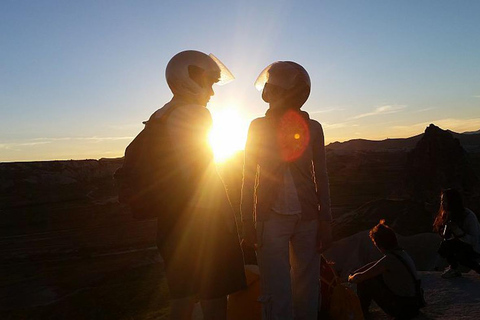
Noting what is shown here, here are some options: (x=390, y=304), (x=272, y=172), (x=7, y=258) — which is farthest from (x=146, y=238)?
(x=272, y=172)

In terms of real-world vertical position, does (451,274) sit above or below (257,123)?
below

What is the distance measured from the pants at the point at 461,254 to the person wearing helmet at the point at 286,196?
11.5 feet

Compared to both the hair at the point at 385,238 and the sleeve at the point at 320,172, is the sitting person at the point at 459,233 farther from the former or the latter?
the sleeve at the point at 320,172

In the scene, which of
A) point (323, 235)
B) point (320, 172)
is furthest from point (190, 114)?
point (323, 235)

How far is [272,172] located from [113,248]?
545 inches

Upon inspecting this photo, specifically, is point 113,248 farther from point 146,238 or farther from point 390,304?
point 390,304

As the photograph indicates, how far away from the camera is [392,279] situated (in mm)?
4328

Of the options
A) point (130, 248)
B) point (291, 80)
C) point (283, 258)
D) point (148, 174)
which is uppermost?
point (291, 80)

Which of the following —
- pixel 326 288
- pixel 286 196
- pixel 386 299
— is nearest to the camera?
pixel 286 196

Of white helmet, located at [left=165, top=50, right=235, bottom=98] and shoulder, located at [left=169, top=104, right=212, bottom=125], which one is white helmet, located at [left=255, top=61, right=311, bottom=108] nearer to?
white helmet, located at [left=165, top=50, right=235, bottom=98]

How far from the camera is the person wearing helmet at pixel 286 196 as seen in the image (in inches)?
110

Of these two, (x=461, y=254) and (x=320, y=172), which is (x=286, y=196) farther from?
(x=461, y=254)

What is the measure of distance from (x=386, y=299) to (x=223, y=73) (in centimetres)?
302

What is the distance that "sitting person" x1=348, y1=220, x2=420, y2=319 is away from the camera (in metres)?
4.20
